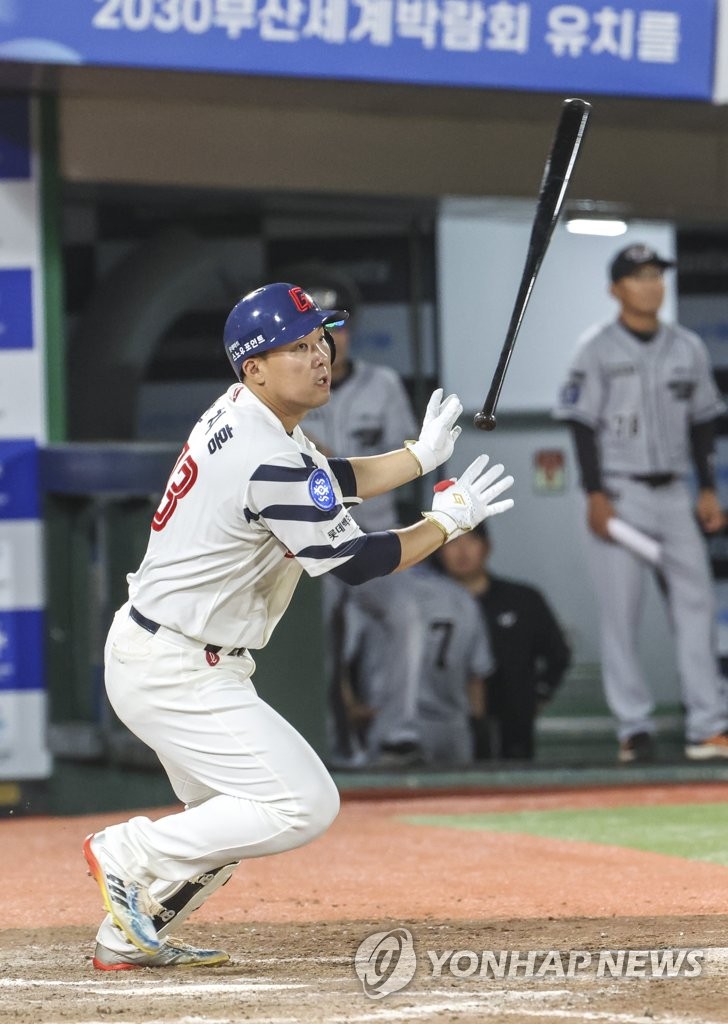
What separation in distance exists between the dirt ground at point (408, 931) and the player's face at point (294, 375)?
1265mm

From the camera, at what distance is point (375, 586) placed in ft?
24.2

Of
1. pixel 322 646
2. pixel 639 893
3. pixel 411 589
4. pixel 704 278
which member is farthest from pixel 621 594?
pixel 639 893

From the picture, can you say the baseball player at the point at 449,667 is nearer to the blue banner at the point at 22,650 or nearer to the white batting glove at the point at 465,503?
the blue banner at the point at 22,650

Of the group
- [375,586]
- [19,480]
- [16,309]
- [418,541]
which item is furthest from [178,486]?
[375,586]

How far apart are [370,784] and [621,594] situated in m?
1.43

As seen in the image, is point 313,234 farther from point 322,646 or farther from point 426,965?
point 426,965

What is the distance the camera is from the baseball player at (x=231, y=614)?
3.79 meters

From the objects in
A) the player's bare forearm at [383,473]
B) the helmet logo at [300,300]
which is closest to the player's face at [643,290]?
the player's bare forearm at [383,473]

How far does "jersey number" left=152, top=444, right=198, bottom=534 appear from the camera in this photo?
3.90m

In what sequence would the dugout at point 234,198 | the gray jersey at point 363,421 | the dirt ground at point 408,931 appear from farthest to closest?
1. the gray jersey at point 363,421
2. the dugout at point 234,198
3. the dirt ground at point 408,931

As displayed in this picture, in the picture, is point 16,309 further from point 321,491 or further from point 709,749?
point 709,749

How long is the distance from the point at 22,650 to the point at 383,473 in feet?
9.07

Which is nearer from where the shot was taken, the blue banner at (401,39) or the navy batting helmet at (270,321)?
the navy batting helmet at (270,321)

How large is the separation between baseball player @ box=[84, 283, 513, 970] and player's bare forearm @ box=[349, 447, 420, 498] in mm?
244
